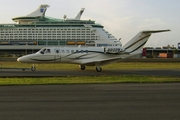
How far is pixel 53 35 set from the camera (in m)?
101

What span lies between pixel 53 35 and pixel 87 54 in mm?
72240

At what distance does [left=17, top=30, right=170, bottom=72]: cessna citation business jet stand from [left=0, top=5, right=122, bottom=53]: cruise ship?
2637 inches

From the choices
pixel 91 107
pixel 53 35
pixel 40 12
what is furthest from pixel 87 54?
pixel 40 12

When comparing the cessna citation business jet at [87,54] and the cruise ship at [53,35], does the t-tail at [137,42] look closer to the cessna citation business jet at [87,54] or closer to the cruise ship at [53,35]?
the cessna citation business jet at [87,54]

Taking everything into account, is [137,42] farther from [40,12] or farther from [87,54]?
[40,12]

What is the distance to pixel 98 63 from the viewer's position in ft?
94.1

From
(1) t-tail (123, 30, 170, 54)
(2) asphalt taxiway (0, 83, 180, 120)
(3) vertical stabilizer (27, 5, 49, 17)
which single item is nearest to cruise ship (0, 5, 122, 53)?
(3) vertical stabilizer (27, 5, 49, 17)

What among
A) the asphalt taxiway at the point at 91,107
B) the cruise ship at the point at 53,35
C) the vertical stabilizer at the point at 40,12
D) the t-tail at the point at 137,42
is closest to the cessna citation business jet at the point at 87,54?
the t-tail at the point at 137,42

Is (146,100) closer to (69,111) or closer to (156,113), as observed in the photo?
(156,113)

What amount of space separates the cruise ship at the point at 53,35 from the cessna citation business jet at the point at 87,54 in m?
67.0

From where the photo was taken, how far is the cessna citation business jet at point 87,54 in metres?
28.5

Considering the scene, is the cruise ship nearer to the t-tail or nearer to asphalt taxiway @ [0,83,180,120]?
the t-tail

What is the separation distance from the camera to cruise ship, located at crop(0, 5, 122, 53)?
3917 inches

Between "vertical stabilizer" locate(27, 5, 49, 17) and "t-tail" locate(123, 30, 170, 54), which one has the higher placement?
"vertical stabilizer" locate(27, 5, 49, 17)
